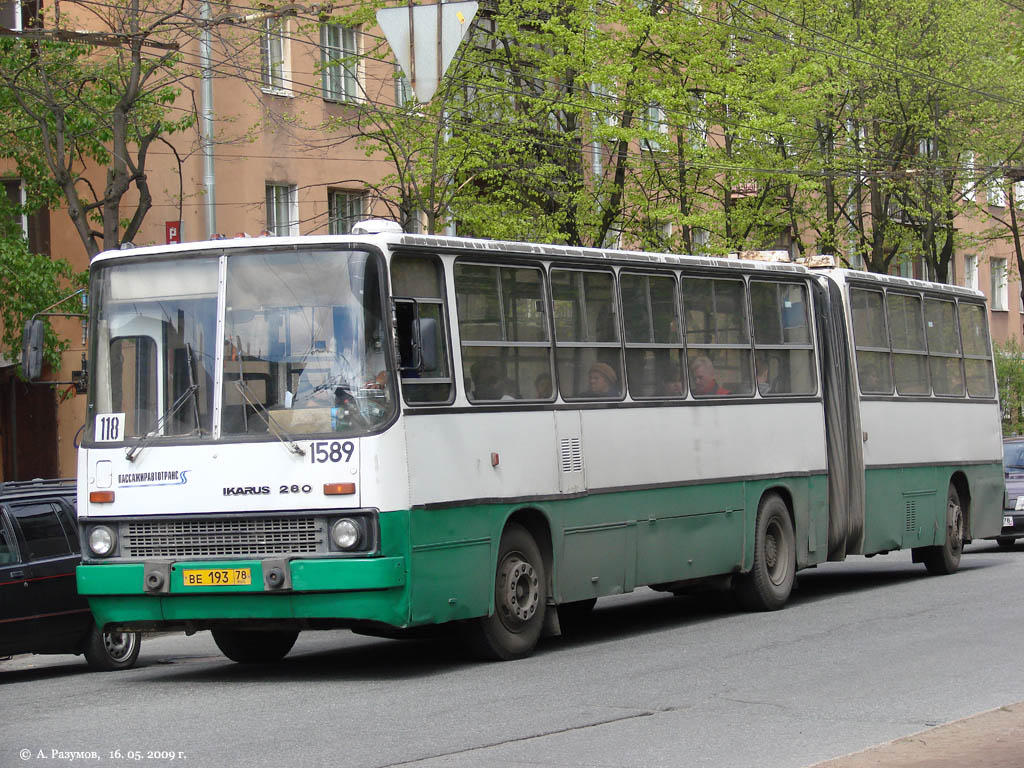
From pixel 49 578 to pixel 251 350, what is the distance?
3.85m

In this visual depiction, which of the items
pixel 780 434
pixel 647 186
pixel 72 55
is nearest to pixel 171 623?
pixel 780 434

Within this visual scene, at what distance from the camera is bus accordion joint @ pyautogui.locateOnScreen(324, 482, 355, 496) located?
35.7 feet

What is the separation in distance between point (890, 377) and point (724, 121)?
11473 mm

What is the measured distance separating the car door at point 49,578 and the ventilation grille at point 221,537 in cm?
269

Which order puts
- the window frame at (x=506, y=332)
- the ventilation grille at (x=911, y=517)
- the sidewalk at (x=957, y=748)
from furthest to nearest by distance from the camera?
1. the ventilation grille at (x=911, y=517)
2. the window frame at (x=506, y=332)
3. the sidewalk at (x=957, y=748)

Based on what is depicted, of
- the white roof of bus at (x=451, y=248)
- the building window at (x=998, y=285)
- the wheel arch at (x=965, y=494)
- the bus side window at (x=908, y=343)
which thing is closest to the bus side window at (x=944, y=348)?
the bus side window at (x=908, y=343)

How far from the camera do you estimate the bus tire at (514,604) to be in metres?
12.0

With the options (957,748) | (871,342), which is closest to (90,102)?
(871,342)

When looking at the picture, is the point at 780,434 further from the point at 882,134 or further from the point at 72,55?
the point at 882,134

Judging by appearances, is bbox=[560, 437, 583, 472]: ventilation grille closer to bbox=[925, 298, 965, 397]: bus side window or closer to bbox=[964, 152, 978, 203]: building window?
bbox=[925, 298, 965, 397]: bus side window

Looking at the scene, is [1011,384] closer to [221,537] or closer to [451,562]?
[451,562]

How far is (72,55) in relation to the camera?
69.7ft

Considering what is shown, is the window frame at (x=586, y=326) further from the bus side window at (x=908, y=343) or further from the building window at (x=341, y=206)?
the building window at (x=341, y=206)

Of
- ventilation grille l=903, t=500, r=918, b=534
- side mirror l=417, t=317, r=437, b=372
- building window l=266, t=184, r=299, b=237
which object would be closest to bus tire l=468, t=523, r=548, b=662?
side mirror l=417, t=317, r=437, b=372
